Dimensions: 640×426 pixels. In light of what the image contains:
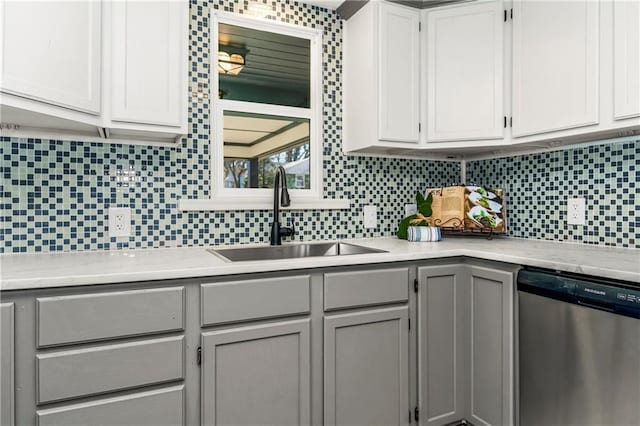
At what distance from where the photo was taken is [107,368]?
4.35 feet

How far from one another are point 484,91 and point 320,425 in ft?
6.10

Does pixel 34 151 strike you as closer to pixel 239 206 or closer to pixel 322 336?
pixel 239 206

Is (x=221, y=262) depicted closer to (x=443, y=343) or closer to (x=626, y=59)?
(x=443, y=343)

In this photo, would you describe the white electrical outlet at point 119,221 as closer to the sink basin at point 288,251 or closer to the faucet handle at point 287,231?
the sink basin at point 288,251

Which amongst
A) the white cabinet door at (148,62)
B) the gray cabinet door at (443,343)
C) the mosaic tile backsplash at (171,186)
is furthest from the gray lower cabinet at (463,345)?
the white cabinet door at (148,62)

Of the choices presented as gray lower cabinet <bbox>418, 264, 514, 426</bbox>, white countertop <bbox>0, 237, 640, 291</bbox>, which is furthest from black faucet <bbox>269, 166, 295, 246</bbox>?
gray lower cabinet <bbox>418, 264, 514, 426</bbox>

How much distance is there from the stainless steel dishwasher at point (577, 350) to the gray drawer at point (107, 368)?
138cm

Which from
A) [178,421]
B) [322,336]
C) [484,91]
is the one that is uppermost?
[484,91]

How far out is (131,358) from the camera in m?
1.36

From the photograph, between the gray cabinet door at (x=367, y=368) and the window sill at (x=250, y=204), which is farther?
the window sill at (x=250, y=204)

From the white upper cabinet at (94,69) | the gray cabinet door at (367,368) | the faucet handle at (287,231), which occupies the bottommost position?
the gray cabinet door at (367,368)

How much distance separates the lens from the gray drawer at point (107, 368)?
1.26 m

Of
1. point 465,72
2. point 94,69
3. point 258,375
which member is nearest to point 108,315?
point 258,375

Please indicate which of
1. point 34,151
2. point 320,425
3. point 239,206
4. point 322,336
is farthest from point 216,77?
point 320,425
